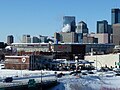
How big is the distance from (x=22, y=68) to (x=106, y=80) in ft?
144

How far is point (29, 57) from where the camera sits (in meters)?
96.4

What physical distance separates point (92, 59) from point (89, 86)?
230ft

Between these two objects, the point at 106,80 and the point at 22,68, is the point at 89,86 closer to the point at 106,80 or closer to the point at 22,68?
the point at 106,80

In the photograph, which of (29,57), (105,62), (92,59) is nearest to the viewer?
(29,57)

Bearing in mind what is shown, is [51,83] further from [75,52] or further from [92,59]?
[75,52]

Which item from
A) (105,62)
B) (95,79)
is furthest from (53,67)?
(95,79)

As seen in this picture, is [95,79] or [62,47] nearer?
[95,79]

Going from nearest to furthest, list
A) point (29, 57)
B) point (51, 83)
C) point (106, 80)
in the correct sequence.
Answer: point (51, 83) < point (106, 80) < point (29, 57)

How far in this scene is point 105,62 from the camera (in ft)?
350

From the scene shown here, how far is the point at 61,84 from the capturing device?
48.9 metres

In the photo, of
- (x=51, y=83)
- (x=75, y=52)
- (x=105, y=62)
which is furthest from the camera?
(x=75, y=52)

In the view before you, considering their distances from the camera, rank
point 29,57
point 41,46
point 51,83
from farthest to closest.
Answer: point 41,46 < point 29,57 < point 51,83

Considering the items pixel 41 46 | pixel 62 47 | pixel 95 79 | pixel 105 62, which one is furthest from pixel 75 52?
pixel 95 79

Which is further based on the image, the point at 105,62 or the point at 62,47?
the point at 62,47
